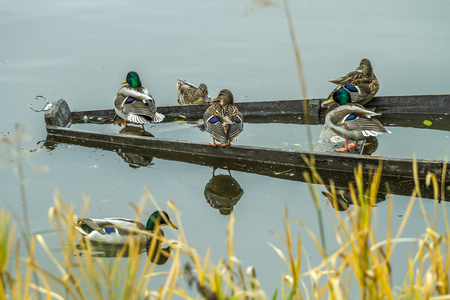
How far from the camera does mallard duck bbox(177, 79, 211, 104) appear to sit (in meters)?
6.79

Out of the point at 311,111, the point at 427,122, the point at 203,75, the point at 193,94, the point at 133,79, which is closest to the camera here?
the point at 427,122

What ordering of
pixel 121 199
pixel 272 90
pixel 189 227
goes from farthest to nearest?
pixel 272 90, pixel 121 199, pixel 189 227

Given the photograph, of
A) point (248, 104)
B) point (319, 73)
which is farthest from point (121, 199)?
point (319, 73)

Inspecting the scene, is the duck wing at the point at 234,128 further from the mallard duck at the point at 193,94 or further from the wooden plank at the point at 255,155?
the mallard duck at the point at 193,94

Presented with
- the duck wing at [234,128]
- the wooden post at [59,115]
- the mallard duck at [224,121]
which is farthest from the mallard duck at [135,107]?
the duck wing at [234,128]

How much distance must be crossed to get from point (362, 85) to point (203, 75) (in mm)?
2377

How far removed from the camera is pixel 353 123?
5227mm

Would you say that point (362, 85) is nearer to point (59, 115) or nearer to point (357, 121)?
point (357, 121)

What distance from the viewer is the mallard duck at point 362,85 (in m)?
6.17

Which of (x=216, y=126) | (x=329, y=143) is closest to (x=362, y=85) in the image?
(x=329, y=143)

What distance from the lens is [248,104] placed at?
6523mm

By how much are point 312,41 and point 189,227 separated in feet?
16.2

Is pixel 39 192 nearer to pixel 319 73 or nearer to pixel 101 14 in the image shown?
pixel 319 73

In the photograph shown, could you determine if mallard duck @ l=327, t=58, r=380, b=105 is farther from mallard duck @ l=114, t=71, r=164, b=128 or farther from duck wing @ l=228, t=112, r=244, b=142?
mallard duck @ l=114, t=71, r=164, b=128
